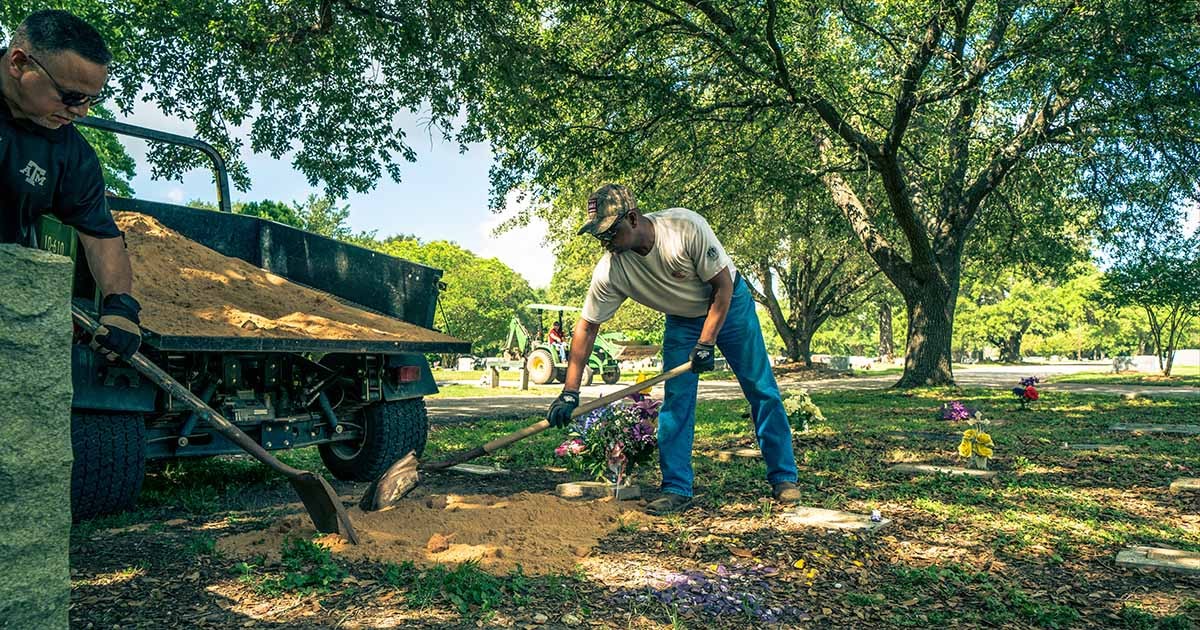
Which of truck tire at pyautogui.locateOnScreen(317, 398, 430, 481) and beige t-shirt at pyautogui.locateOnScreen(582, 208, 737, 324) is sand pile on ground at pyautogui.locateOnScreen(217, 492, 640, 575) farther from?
beige t-shirt at pyautogui.locateOnScreen(582, 208, 737, 324)

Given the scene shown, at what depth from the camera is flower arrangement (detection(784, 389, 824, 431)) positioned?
7.95m

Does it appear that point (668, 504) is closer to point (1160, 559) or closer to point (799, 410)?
point (1160, 559)

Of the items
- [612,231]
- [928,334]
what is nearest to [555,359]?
[928,334]

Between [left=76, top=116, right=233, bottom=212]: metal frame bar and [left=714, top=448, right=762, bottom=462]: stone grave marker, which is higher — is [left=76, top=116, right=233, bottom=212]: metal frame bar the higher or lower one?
the higher one

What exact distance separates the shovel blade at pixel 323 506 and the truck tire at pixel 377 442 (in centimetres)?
162

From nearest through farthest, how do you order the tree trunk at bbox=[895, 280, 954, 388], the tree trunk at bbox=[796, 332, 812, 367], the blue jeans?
the blue jeans < the tree trunk at bbox=[895, 280, 954, 388] < the tree trunk at bbox=[796, 332, 812, 367]

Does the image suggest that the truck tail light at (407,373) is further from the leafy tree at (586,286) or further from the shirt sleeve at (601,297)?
the leafy tree at (586,286)

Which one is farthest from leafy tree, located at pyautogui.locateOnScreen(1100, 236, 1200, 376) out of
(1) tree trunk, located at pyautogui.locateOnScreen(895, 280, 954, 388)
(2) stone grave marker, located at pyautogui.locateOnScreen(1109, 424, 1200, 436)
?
(2) stone grave marker, located at pyautogui.locateOnScreen(1109, 424, 1200, 436)

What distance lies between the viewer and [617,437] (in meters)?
4.82

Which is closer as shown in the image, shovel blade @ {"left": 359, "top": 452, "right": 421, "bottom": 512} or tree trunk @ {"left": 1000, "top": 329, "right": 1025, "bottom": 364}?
shovel blade @ {"left": 359, "top": 452, "right": 421, "bottom": 512}

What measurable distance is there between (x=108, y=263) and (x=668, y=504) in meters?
2.92

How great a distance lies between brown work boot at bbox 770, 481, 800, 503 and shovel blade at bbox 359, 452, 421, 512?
2032 millimetres

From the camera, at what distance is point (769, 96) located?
10.1 m

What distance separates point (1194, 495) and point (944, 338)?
10.5 metres
